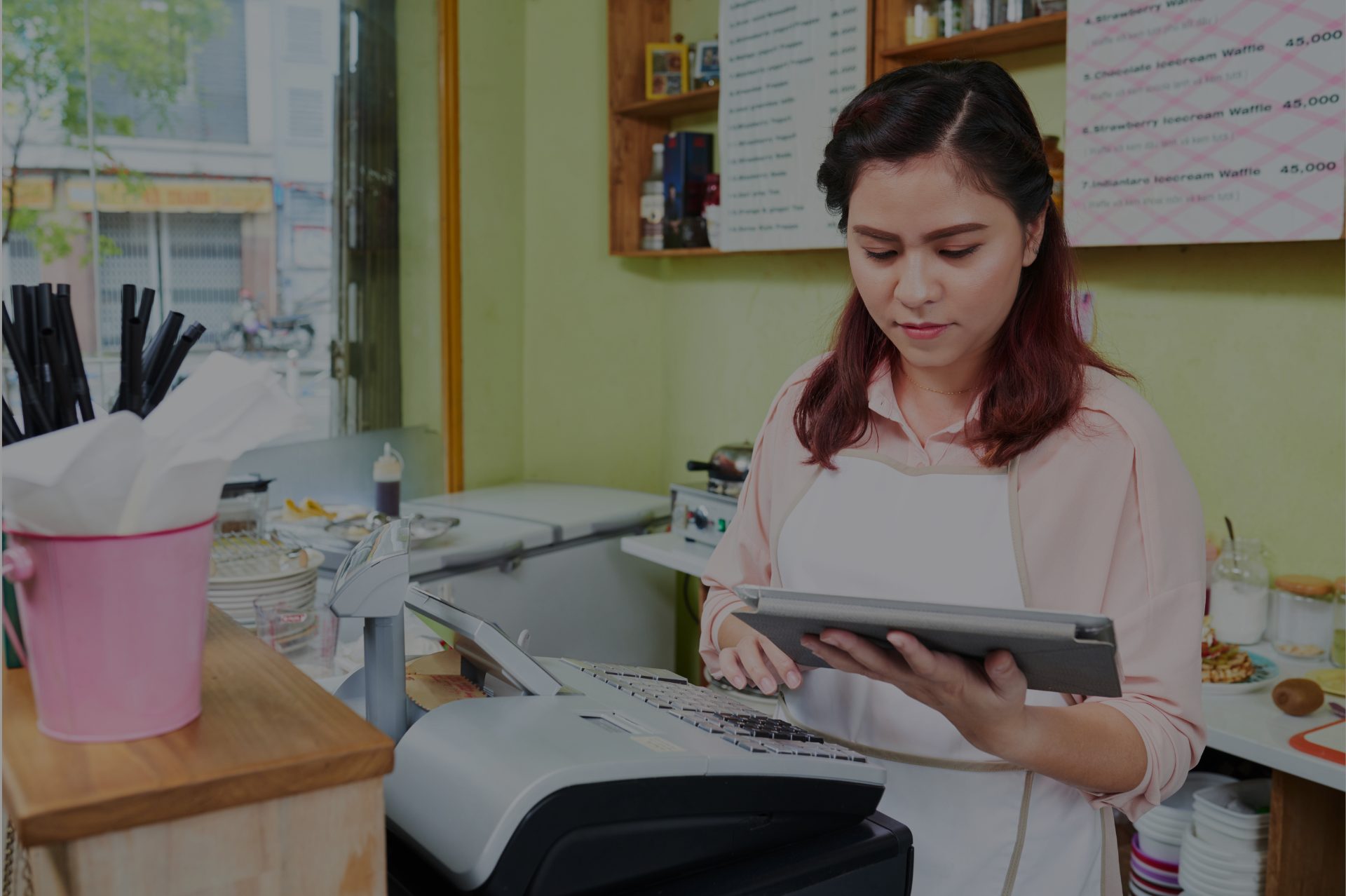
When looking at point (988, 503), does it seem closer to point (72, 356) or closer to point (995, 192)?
point (995, 192)

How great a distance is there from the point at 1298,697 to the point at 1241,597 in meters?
0.45

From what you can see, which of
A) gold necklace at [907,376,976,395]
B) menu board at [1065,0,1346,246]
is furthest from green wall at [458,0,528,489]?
gold necklace at [907,376,976,395]

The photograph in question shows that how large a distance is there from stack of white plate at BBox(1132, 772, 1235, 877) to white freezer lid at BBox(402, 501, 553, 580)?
1.54 m

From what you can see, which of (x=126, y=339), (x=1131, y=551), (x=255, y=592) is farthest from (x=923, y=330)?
(x=255, y=592)

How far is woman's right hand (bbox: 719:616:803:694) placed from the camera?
1.24m

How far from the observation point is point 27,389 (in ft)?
2.22

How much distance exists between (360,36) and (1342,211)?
2526 mm

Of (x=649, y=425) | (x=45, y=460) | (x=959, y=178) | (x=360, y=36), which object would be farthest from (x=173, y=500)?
(x=649, y=425)

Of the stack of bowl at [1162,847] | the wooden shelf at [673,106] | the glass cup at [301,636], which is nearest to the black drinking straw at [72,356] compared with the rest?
the glass cup at [301,636]

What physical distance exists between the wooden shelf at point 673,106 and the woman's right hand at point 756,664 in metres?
2.31

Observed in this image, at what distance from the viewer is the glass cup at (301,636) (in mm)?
1747

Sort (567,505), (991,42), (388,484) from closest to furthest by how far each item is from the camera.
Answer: (991,42) < (388,484) < (567,505)

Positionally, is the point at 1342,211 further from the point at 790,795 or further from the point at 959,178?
the point at 790,795

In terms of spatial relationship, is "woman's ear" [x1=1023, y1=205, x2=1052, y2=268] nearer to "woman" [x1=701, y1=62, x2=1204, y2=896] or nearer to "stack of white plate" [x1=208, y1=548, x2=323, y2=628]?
"woman" [x1=701, y1=62, x2=1204, y2=896]
